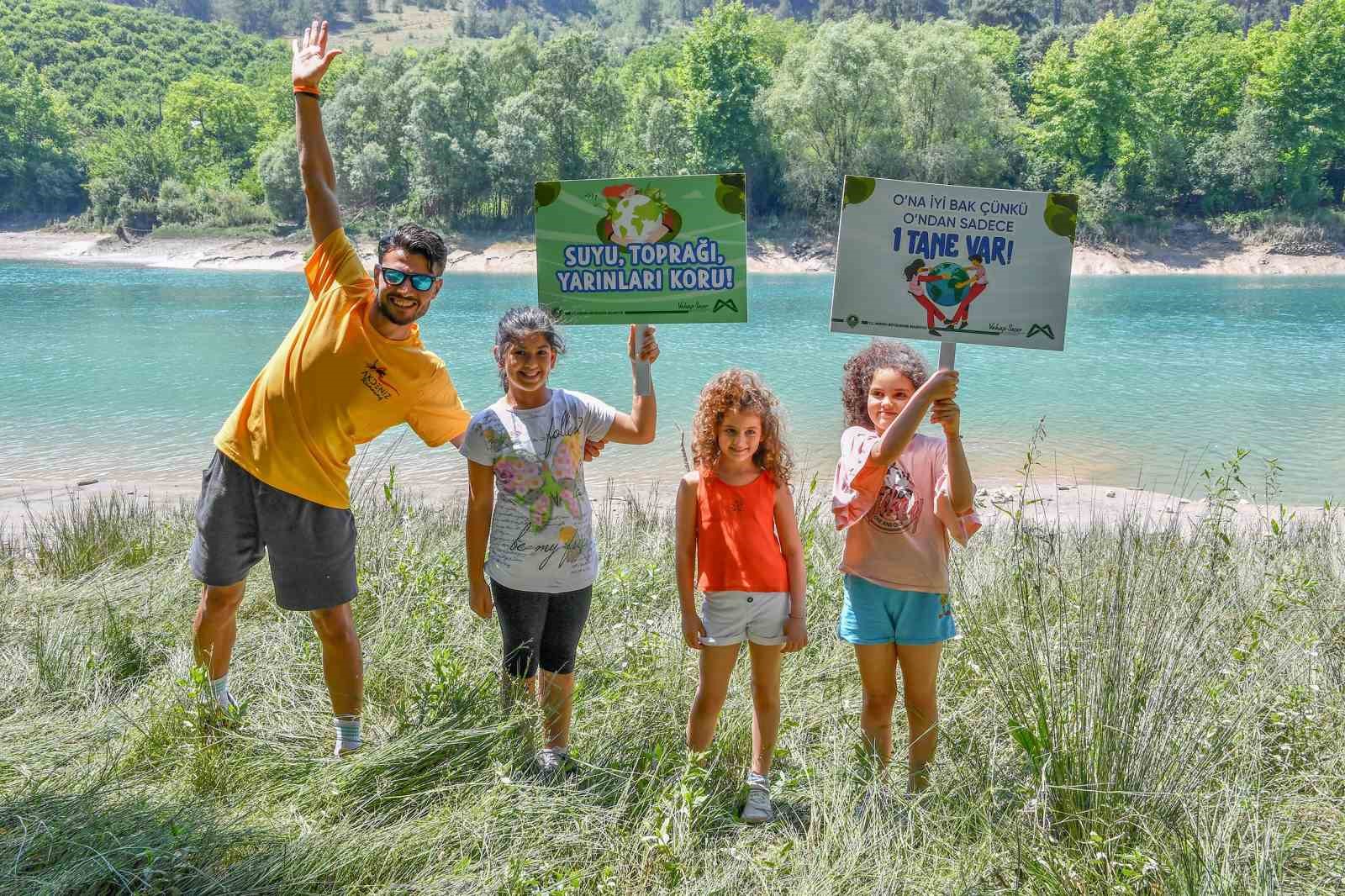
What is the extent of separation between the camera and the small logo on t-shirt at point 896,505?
123 inches

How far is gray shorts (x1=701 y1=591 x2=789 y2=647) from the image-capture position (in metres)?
3.06

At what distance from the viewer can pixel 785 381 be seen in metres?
19.7

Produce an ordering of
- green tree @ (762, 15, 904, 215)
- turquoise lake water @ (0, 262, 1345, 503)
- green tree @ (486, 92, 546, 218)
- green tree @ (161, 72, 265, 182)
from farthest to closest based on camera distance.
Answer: green tree @ (161, 72, 265, 182)
green tree @ (486, 92, 546, 218)
green tree @ (762, 15, 904, 215)
turquoise lake water @ (0, 262, 1345, 503)

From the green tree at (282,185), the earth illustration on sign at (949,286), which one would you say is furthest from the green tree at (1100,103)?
A: the earth illustration on sign at (949,286)

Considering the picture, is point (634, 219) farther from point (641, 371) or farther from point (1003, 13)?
point (1003, 13)

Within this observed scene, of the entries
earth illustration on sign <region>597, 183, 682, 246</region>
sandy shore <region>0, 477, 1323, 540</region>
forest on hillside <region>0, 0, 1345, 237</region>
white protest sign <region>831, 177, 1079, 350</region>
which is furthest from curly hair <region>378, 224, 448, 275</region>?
forest on hillside <region>0, 0, 1345, 237</region>

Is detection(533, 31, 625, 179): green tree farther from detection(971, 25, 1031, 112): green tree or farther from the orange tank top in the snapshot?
the orange tank top

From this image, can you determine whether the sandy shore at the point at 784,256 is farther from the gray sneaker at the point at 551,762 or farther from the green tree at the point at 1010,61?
the gray sneaker at the point at 551,762

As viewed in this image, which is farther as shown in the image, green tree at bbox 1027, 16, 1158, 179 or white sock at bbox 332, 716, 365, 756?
green tree at bbox 1027, 16, 1158, 179

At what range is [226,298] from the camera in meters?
35.9

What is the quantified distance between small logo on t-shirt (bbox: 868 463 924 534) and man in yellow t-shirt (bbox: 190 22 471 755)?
145 centimetres

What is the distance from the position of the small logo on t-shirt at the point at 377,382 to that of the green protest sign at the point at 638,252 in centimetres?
58

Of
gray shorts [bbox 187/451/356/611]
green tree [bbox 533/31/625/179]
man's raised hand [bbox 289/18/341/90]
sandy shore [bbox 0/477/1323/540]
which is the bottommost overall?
→ sandy shore [bbox 0/477/1323/540]

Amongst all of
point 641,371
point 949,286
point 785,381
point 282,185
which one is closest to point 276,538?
point 641,371
